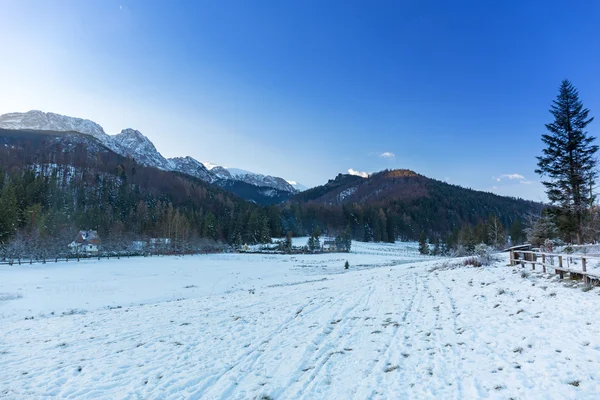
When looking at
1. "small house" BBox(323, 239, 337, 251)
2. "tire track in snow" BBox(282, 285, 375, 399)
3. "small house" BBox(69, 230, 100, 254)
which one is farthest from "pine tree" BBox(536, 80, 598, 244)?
"small house" BBox(69, 230, 100, 254)

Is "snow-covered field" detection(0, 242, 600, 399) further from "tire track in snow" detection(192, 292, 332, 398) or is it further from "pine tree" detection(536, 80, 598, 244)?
"pine tree" detection(536, 80, 598, 244)

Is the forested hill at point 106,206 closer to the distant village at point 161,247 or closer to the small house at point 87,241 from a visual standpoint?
the small house at point 87,241

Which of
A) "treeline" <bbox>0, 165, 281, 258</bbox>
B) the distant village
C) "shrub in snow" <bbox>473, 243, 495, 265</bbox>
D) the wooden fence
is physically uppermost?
"treeline" <bbox>0, 165, 281, 258</bbox>

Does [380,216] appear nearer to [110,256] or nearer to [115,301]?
[110,256]

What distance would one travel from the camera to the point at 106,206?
120 meters

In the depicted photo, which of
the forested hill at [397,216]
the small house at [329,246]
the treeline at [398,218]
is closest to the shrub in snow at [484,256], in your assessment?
the treeline at [398,218]

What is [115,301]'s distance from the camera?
2264 centimetres

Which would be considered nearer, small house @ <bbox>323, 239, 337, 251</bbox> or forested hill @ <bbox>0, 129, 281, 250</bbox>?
forested hill @ <bbox>0, 129, 281, 250</bbox>

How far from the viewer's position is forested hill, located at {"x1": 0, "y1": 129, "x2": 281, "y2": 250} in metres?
71.6

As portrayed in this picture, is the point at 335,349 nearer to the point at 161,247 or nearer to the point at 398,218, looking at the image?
the point at 161,247

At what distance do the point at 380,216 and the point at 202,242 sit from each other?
82940 millimetres

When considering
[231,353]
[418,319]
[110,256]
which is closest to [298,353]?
[231,353]

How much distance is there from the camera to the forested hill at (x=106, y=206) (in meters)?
71.6

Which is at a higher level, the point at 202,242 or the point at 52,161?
the point at 52,161
